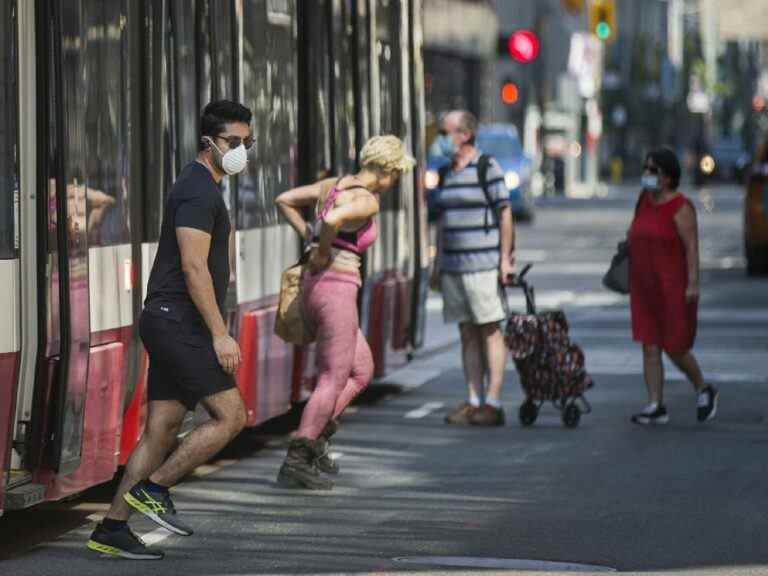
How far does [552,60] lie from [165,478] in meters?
79.5

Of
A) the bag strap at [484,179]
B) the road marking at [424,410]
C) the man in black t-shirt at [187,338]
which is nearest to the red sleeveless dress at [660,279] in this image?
the bag strap at [484,179]

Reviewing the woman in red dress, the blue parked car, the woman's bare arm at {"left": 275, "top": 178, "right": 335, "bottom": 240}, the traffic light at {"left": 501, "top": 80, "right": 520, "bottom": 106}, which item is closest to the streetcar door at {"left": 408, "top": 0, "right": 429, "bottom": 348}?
the woman in red dress

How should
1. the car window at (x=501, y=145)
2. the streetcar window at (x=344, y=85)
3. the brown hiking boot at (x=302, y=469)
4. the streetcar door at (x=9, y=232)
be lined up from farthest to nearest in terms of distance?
1. the car window at (x=501, y=145)
2. the streetcar window at (x=344, y=85)
3. the brown hiking boot at (x=302, y=469)
4. the streetcar door at (x=9, y=232)

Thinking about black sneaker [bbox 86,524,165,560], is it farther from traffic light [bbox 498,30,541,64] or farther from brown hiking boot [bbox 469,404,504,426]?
traffic light [bbox 498,30,541,64]

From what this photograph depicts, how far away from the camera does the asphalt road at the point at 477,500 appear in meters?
9.47

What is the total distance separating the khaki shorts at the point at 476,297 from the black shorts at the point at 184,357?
5228mm

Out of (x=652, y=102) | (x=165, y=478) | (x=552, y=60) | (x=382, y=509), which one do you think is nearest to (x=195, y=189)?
(x=165, y=478)

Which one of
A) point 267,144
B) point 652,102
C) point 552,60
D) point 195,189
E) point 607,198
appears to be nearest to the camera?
point 195,189

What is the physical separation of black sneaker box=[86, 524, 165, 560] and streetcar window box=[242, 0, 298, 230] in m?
3.00

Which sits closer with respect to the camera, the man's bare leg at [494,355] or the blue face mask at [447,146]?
the man's bare leg at [494,355]

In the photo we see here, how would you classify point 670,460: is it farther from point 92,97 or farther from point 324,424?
→ point 92,97

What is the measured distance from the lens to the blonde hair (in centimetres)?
1181

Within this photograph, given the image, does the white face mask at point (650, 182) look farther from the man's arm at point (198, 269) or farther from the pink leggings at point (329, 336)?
the man's arm at point (198, 269)

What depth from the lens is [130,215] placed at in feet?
34.2
